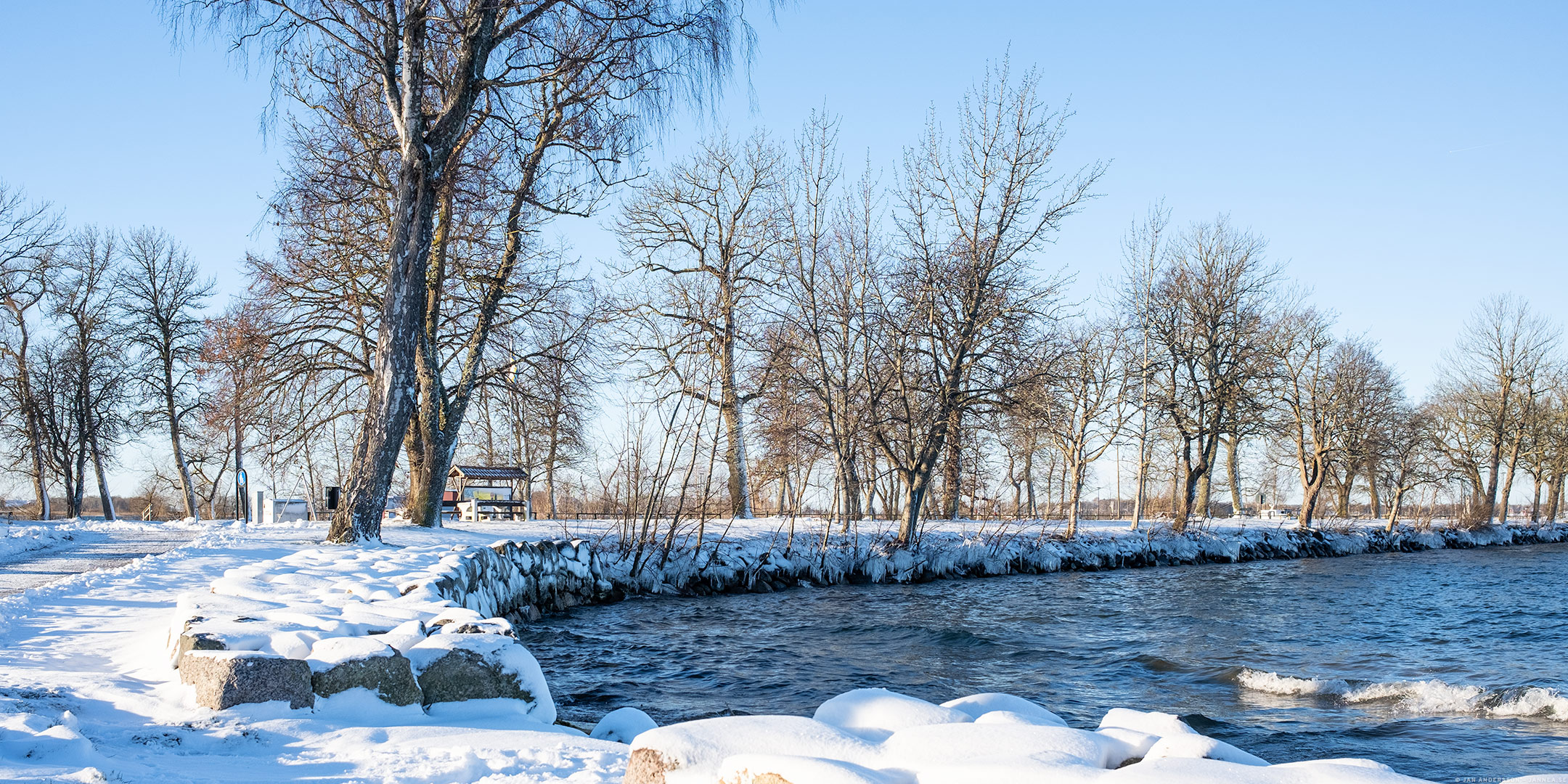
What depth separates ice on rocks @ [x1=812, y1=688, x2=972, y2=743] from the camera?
3699 millimetres

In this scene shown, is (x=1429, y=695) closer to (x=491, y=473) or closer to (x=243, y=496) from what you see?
(x=491, y=473)

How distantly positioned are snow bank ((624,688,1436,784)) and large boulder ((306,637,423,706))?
2.03m

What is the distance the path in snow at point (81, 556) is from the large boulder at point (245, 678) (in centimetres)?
448

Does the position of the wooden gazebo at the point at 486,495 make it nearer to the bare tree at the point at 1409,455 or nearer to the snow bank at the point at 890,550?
the snow bank at the point at 890,550

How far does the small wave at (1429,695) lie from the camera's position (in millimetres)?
6691

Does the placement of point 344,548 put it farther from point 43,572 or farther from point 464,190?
point 464,190

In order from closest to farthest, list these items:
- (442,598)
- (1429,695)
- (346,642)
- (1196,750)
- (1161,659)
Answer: (1196,750) < (346,642) < (1429,695) < (442,598) < (1161,659)

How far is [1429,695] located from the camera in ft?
23.2

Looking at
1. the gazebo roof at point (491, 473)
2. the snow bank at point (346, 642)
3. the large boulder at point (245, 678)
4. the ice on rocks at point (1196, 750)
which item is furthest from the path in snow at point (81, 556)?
the gazebo roof at point (491, 473)

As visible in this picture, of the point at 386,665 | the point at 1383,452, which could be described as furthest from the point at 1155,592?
the point at 1383,452

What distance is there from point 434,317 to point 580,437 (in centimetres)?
588

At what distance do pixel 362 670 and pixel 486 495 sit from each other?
72.6ft

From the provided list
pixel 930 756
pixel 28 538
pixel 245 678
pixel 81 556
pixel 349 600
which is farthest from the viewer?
pixel 28 538

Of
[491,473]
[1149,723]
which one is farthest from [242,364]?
[1149,723]
